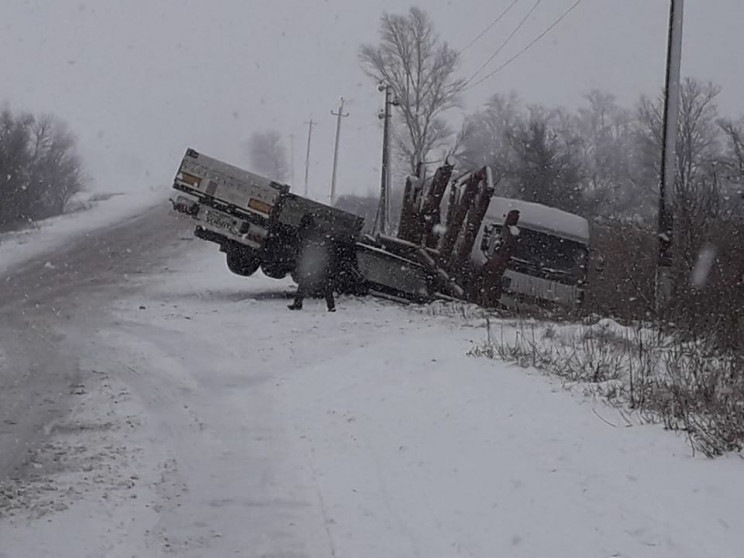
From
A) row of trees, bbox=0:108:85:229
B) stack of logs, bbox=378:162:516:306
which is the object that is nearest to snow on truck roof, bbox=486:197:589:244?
stack of logs, bbox=378:162:516:306

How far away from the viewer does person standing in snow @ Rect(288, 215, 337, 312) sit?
15.3 meters

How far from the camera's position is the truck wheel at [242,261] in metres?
16.5

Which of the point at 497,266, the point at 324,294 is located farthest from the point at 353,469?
the point at 497,266

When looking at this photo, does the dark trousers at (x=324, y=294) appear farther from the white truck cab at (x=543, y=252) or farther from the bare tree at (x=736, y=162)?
the bare tree at (x=736, y=162)

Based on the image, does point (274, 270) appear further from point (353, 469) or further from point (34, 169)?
point (34, 169)

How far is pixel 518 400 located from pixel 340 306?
28.0 ft

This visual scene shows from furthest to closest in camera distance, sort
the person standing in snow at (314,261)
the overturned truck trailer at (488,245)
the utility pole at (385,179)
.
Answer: the utility pole at (385,179), the overturned truck trailer at (488,245), the person standing in snow at (314,261)

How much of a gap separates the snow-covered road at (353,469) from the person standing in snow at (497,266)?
5.14 metres

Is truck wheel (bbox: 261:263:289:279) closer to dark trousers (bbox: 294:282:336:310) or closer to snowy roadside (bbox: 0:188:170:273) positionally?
dark trousers (bbox: 294:282:336:310)

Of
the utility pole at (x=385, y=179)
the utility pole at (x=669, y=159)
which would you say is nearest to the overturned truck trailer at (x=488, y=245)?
the utility pole at (x=669, y=159)

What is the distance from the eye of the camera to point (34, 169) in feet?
131

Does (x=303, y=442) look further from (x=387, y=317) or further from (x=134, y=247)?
(x=134, y=247)

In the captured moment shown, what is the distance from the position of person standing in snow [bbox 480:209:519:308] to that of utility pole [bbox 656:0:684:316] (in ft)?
8.84

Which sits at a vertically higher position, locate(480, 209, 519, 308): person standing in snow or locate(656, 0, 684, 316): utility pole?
locate(656, 0, 684, 316): utility pole
